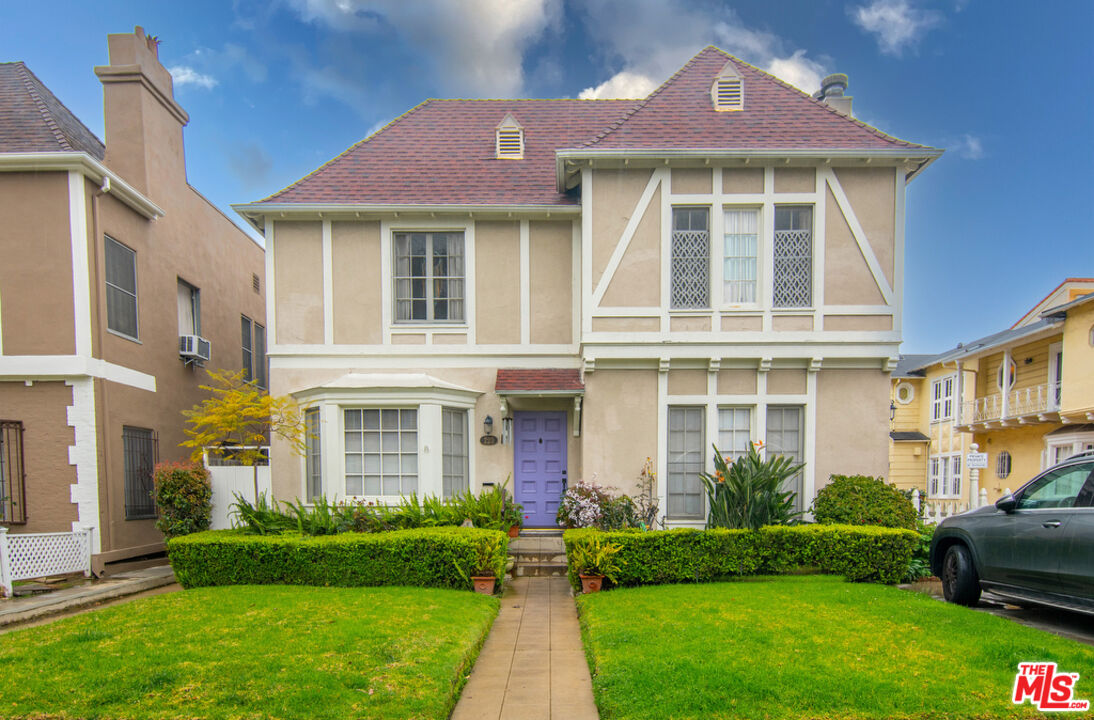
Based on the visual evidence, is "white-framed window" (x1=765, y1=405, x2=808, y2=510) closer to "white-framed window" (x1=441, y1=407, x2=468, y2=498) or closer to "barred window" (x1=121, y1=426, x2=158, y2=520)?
"white-framed window" (x1=441, y1=407, x2=468, y2=498)

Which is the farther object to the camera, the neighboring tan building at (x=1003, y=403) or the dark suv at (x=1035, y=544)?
the neighboring tan building at (x=1003, y=403)

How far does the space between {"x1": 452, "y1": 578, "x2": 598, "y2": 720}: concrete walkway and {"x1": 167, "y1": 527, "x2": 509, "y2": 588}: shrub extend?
0.95 metres

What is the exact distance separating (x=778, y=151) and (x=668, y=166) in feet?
5.95

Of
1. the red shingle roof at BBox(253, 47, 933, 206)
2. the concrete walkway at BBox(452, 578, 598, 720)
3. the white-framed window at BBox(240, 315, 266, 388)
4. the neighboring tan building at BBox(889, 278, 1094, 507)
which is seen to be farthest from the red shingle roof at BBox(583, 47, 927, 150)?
the white-framed window at BBox(240, 315, 266, 388)

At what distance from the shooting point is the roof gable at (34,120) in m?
9.42

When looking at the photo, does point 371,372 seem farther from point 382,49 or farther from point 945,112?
point 945,112

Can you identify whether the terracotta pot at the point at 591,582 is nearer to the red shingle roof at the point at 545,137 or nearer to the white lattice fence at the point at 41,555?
the red shingle roof at the point at 545,137

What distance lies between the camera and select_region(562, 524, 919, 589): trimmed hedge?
7957 millimetres

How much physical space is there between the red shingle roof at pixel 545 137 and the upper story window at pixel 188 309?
4.04m

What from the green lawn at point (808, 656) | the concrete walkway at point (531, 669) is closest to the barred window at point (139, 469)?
the concrete walkway at point (531, 669)

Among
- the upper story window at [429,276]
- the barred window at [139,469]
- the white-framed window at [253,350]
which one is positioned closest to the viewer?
the barred window at [139,469]

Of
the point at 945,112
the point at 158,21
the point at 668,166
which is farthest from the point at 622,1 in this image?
the point at 158,21

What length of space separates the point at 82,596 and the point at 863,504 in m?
11.8

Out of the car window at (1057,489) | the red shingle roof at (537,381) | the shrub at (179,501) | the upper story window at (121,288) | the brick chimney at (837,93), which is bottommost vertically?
the shrub at (179,501)
